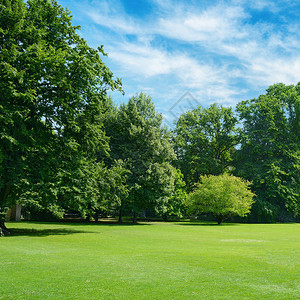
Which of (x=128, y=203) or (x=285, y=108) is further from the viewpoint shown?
(x=285, y=108)

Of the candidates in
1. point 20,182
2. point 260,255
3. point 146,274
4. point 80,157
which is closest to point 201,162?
point 80,157

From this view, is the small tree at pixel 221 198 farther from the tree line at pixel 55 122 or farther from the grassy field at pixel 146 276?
the grassy field at pixel 146 276

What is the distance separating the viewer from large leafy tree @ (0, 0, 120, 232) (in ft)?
69.3

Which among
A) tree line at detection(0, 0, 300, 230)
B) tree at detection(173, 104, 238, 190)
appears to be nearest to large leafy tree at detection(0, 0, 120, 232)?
tree line at detection(0, 0, 300, 230)

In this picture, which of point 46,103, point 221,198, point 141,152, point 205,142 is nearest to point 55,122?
point 46,103

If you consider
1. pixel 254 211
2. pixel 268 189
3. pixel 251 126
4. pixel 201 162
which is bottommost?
pixel 254 211

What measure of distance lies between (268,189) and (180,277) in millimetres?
48670

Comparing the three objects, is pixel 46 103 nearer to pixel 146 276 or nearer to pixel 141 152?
pixel 146 276

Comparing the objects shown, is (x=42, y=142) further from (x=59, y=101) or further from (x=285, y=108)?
(x=285, y=108)

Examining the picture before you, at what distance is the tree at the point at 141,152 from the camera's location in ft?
134

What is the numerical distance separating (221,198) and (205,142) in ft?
71.6

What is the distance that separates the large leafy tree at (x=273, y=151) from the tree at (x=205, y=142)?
10.2 feet

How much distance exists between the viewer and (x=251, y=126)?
202 ft

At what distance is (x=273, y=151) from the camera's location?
191ft
